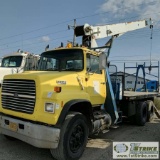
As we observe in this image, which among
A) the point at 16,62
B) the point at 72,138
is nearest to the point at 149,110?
the point at 72,138

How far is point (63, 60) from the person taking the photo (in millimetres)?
6172

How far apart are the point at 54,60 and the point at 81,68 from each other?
2.98ft

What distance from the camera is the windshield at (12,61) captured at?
37.6ft

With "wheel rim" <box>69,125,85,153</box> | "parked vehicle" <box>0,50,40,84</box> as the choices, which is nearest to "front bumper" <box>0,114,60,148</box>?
"wheel rim" <box>69,125,85,153</box>

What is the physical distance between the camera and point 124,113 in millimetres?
8227

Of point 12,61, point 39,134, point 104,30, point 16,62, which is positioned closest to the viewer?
point 39,134

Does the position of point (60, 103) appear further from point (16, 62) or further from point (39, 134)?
point (16, 62)

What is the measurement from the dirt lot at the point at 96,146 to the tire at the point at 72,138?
0.36m

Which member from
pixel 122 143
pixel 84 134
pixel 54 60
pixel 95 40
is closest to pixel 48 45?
pixel 54 60

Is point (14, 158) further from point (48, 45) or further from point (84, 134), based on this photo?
point (48, 45)

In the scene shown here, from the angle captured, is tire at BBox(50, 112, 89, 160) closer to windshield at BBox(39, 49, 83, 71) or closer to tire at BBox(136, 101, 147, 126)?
windshield at BBox(39, 49, 83, 71)

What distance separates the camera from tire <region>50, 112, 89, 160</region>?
15.4ft

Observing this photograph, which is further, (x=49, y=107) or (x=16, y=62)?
(x=16, y=62)

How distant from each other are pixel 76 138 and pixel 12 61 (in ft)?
25.8
